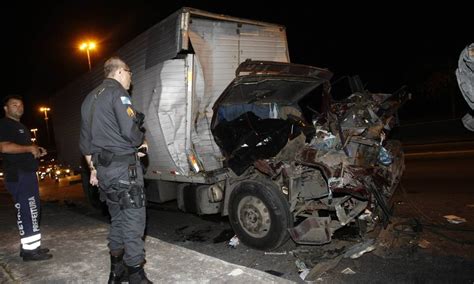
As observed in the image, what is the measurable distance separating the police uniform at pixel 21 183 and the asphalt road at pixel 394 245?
2249 mm

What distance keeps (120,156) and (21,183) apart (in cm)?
193

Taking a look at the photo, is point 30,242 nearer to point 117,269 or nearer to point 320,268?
point 117,269

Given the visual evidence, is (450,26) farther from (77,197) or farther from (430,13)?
(77,197)

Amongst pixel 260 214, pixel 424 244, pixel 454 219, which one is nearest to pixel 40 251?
pixel 260 214

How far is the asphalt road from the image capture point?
4395mm

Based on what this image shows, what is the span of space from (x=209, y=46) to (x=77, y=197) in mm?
8173

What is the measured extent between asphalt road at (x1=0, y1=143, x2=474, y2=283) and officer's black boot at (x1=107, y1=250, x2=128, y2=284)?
6.12 ft

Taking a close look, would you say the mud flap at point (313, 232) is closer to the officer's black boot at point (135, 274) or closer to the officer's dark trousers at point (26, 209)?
the officer's black boot at point (135, 274)

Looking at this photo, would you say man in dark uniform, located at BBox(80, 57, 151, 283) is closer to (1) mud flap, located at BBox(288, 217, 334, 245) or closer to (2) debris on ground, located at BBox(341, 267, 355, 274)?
(1) mud flap, located at BBox(288, 217, 334, 245)

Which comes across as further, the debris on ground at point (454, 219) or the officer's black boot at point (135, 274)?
the debris on ground at point (454, 219)

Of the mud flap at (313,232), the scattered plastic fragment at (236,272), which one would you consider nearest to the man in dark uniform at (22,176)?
the scattered plastic fragment at (236,272)

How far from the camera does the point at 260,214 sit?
5328mm

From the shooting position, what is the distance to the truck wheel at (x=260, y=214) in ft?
16.8

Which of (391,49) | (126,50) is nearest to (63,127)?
(126,50)
